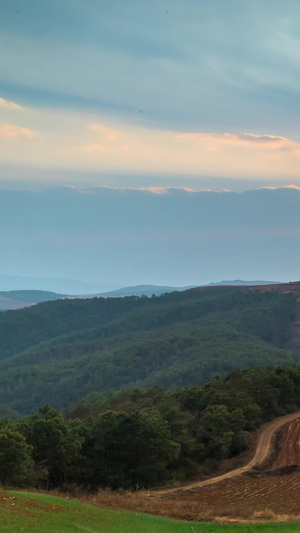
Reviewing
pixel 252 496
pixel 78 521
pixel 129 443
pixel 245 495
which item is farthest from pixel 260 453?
pixel 78 521

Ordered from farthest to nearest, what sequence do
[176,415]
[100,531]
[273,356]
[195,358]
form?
[195,358], [273,356], [176,415], [100,531]

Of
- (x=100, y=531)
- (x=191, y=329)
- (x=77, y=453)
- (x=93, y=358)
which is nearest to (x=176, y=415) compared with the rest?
(x=77, y=453)

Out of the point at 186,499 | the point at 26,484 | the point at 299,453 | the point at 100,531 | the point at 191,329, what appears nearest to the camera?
the point at 100,531

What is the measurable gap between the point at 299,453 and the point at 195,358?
313ft

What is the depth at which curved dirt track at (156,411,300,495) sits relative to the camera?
42281mm

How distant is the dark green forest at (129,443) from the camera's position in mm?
40375

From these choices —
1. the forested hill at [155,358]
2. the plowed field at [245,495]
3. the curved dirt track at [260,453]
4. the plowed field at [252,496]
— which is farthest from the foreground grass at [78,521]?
the forested hill at [155,358]

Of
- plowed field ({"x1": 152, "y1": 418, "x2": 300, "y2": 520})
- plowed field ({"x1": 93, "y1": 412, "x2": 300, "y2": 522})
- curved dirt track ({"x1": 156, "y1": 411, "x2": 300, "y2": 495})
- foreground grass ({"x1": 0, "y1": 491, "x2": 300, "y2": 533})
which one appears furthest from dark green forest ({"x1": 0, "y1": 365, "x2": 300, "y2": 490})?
foreground grass ({"x1": 0, "y1": 491, "x2": 300, "y2": 533})

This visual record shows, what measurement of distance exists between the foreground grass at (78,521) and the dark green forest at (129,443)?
11943mm

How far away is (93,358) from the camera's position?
161625 mm

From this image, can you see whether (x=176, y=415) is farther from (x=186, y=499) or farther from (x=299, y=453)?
(x=186, y=499)

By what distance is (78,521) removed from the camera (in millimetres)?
22281

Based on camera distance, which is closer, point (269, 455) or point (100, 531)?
point (100, 531)

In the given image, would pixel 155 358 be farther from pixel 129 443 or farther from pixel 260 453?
pixel 129 443
